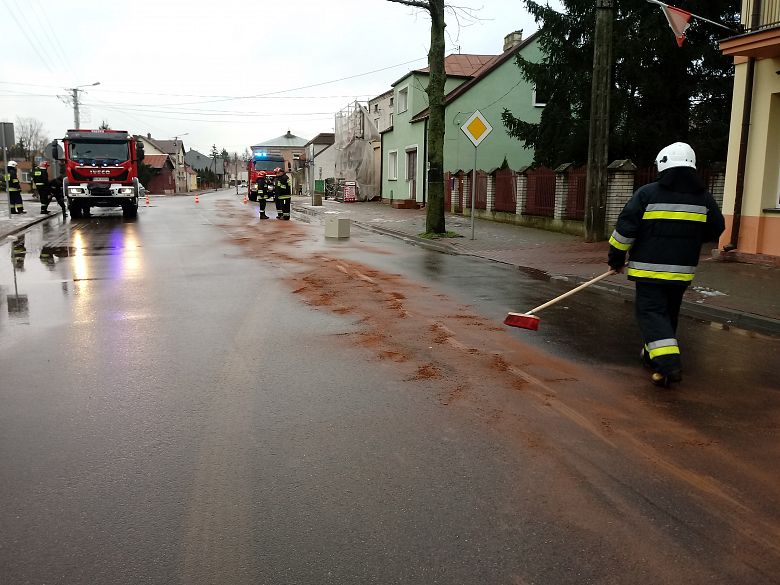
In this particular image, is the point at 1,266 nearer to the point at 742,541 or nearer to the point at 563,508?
the point at 563,508

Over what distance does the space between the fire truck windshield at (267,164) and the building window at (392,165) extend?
670 centimetres

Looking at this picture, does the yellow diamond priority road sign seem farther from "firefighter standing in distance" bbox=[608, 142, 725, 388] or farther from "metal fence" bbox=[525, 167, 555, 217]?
"firefighter standing in distance" bbox=[608, 142, 725, 388]

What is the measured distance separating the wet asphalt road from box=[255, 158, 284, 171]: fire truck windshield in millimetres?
33540

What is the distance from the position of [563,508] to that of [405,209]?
92.3 ft

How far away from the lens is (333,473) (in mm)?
3535

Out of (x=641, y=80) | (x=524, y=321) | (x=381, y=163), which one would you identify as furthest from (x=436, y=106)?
(x=381, y=163)

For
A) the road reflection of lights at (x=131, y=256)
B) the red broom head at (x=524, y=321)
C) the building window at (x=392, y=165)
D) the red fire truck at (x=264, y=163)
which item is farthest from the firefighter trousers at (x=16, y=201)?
the red broom head at (x=524, y=321)

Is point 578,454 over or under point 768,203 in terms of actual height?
under

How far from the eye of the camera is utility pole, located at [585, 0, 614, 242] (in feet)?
46.2

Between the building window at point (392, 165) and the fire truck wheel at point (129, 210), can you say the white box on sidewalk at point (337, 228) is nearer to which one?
the fire truck wheel at point (129, 210)

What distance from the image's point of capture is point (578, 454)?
384 cm

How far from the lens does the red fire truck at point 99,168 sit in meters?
23.3

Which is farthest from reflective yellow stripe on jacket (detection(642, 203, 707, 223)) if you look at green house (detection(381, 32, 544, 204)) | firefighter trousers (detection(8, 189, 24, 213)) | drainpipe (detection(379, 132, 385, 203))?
drainpipe (detection(379, 132, 385, 203))

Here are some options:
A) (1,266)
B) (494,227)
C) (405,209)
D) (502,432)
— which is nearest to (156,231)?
(1,266)
